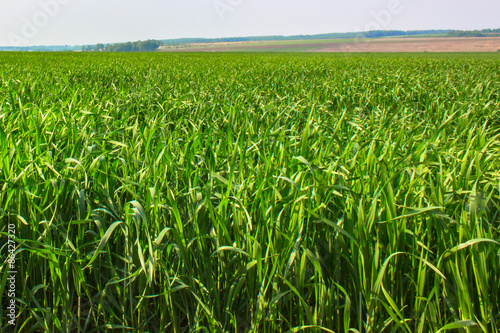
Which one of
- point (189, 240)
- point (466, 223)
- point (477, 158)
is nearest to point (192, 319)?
point (189, 240)

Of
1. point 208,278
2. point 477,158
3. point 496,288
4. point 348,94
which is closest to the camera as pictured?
point 496,288

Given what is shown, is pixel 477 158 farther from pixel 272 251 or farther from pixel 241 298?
pixel 241 298

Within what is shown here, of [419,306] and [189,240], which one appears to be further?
[189,240]

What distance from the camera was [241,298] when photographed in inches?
60.8

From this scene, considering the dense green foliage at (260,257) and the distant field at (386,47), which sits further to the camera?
the distant field at (386,47)

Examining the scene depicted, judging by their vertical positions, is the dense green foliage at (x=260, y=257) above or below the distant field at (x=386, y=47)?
below

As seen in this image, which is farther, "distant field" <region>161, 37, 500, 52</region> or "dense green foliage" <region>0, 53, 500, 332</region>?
"distant field" <region>161, 37, 500, 52</region>

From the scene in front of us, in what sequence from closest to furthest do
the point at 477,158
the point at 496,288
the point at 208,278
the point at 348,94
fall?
the point at 496,288
the point at 208,278
the point at 477,158
the point at 348,94

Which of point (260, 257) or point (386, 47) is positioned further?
point (386, 47)

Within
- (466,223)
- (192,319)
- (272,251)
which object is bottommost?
(192,319)

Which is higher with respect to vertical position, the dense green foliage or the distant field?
the distant field

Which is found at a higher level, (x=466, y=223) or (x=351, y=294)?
(x=466, y=223)

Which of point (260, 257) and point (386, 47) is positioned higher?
point (386, 47)

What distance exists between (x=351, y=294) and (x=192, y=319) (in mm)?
631
